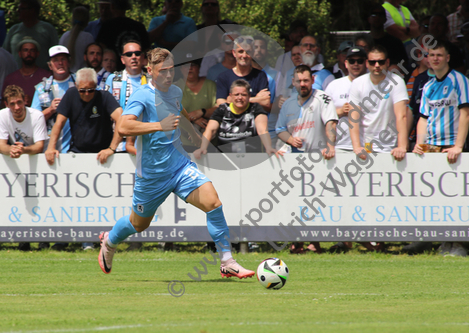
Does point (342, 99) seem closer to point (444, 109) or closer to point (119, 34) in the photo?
point (444, 109)

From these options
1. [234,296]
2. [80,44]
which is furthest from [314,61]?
[234,296]

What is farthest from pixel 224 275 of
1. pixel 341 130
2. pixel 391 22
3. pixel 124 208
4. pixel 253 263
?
pixel 391 22

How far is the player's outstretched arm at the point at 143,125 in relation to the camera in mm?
6457

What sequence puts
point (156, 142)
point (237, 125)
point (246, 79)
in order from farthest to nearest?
point (246, 79)
point (237, 125)
point (156, 142)

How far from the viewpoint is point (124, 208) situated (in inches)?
381

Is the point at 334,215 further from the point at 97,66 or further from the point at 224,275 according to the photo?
the point at 97,66

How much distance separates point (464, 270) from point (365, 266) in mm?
1276

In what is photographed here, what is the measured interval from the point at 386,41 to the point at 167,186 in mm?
6379

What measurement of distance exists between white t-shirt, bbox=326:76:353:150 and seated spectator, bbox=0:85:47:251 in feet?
15.4

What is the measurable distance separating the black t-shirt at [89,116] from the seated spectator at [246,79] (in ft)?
5.62

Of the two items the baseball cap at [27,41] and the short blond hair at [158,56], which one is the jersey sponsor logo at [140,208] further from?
the baseball cap at [27,41]

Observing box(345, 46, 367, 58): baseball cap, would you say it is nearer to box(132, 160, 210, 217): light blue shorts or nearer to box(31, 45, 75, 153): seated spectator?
box(132, 160, 210, 217): light blue shorts

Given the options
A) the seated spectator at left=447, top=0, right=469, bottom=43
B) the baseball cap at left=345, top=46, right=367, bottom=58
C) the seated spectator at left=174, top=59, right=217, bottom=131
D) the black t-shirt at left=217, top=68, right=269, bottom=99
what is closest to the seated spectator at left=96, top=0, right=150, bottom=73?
the seated spectator at left=174, top=59, right=217, bottom=131

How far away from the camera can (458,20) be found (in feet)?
43.0
